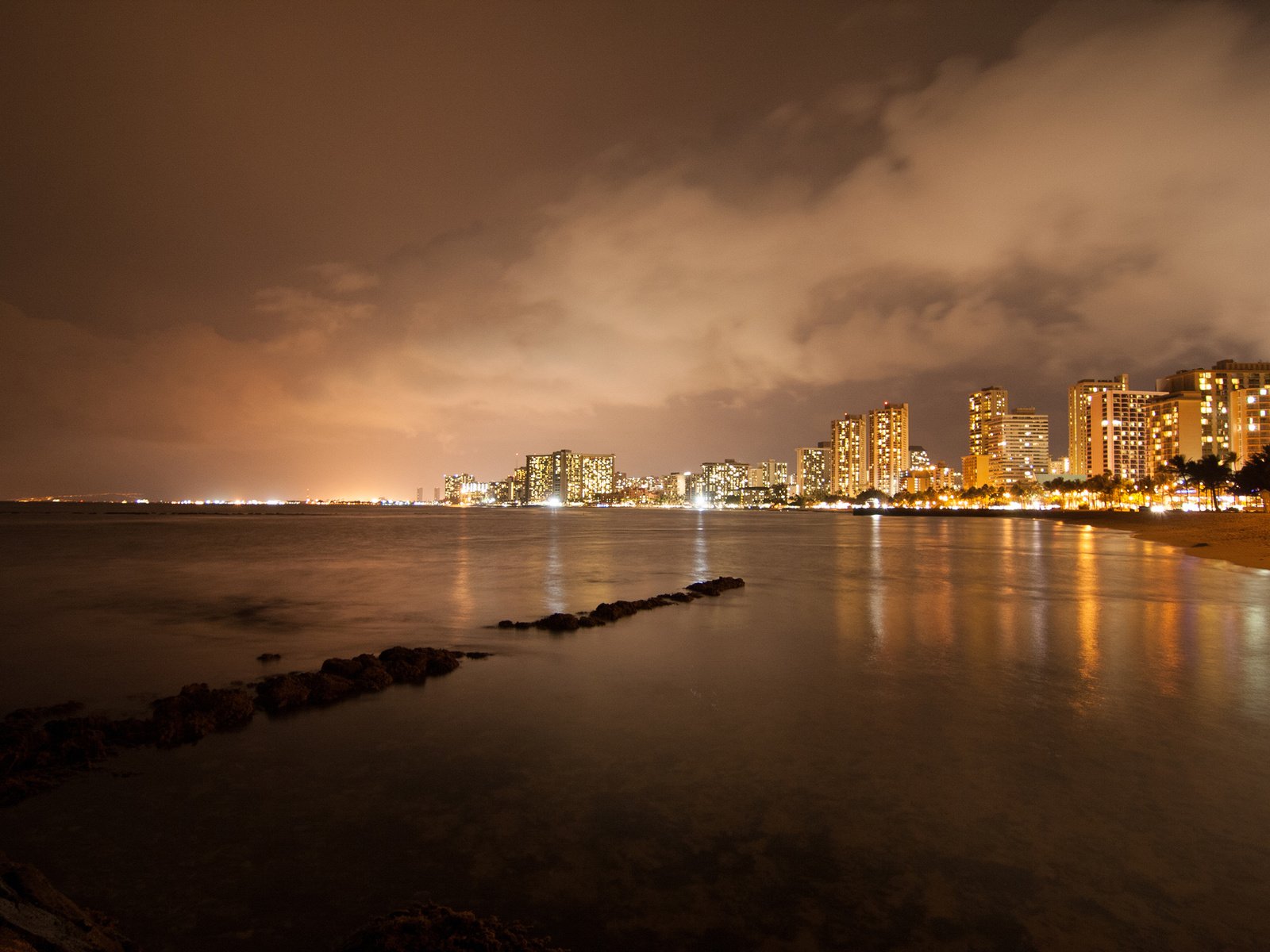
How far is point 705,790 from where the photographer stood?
7.32m

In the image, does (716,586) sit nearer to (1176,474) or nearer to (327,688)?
(327,688)

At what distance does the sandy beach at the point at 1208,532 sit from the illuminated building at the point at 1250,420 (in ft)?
259

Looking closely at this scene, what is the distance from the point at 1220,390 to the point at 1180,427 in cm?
1484

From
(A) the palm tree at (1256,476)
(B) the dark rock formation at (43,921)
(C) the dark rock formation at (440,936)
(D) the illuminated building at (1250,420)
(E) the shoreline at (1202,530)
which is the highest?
(D) the illuminated building at (1250,420)

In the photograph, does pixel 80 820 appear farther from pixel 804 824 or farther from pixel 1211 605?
pixel 1211 605

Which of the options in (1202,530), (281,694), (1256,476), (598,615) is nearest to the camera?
(281,694)

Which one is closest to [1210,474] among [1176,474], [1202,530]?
[1176,474]

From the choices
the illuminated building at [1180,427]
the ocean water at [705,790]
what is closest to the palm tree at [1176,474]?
the illuminated building at [1180,427]

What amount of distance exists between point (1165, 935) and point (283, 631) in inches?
709

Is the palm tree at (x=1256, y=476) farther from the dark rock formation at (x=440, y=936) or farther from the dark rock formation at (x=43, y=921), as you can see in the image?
the dark rock formation at (x=43, y=921)

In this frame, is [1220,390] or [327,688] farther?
[1220,390]

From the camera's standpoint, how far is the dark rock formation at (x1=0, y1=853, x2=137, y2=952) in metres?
3.69

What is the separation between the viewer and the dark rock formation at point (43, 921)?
3.69m

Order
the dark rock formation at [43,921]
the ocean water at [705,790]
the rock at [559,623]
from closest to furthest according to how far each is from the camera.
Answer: the dark rock formation at [43,921], the ocean water at [705,790], the rock at [559,623]
